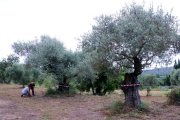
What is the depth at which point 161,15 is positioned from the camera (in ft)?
22.3

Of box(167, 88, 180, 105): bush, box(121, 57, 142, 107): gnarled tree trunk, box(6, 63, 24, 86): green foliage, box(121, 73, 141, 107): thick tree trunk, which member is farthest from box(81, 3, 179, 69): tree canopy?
box(6, 63, 24, 86): green foliage

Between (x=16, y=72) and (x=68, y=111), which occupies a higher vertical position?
(x=16, y=72)

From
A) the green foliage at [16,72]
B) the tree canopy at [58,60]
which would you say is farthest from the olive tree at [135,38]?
the green foliage at [16,72]

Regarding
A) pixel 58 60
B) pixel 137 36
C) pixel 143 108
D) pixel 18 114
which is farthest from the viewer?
pixel 58 60

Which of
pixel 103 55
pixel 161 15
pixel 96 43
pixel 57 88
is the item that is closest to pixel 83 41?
pixel 96 43

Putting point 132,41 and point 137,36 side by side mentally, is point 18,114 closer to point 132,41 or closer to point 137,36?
point 132,41

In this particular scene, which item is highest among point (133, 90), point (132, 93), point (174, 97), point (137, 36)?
point (137, 36)

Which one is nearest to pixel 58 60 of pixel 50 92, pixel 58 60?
pixel 58 60

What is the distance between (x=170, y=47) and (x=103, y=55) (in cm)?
335

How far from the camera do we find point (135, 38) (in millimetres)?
6043

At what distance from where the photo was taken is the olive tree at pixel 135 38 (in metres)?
6.21

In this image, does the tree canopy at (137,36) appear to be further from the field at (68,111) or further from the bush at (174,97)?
the bush at (174,97)

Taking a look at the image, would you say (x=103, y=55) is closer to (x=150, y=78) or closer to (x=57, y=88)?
(x=57, y=88)

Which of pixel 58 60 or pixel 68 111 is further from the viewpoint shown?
pixel 58 60
